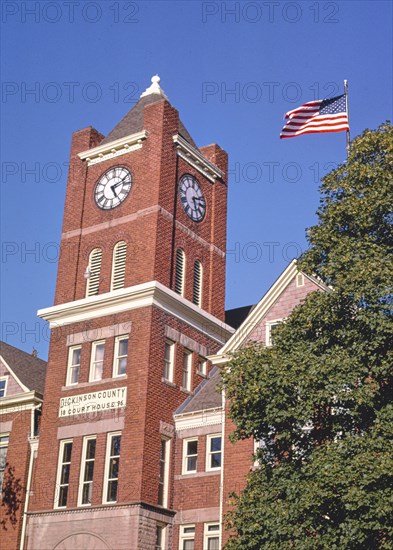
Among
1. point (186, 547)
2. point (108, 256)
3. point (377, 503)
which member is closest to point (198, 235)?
point (108, 256)

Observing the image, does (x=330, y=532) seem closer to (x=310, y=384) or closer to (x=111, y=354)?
(x=310, y=384)

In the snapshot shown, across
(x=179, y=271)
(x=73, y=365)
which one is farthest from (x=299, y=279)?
(x=73, y=365)

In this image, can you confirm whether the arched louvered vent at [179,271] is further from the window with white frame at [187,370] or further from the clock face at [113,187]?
the clock face at [113,187]

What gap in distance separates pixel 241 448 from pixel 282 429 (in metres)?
11.1

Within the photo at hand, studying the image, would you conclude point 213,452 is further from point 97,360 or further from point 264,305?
point 97,360

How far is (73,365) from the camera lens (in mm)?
39375

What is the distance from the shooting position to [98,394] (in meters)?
37.5

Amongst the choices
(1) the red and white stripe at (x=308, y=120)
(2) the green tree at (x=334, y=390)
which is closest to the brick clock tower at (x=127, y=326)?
(1) the red and white stripe at (x=308, y=120)

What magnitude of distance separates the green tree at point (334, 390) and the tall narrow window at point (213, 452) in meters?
10.9

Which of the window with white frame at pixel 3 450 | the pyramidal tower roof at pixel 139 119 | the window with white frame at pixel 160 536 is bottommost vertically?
the window with white frame at pixel 160 536

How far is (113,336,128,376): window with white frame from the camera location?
37625 millimetres

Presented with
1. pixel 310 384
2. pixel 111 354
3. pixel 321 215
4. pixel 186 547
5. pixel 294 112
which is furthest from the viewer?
pixel 111 354

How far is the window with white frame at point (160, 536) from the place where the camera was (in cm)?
3498

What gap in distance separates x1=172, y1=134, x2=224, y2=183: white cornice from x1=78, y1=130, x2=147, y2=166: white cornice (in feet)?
5.60
